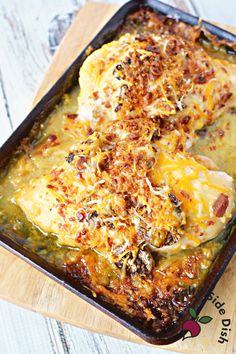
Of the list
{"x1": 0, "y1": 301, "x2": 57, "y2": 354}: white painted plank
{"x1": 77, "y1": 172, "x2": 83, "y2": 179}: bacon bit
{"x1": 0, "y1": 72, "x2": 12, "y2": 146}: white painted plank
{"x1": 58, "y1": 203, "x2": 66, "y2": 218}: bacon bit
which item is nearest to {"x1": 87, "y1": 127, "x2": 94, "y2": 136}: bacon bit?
{"x1": 77, "y1": 172, "x2": 83, "y2": 179}: bacon bit

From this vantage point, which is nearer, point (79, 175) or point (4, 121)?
point (79, 175)

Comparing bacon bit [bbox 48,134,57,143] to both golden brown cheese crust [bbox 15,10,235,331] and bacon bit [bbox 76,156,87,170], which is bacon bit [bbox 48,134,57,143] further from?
bacon bit [bbox 76,156,87,170]

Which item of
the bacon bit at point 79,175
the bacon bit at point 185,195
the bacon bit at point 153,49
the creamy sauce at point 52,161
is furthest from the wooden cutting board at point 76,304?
the bacon bit at point 153,49

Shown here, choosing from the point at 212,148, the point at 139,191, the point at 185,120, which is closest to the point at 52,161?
the point at 139,191

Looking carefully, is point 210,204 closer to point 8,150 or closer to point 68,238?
point 68,238

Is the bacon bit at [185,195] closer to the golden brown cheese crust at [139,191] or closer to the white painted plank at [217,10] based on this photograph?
the golden brown cheese crust at [139,191]

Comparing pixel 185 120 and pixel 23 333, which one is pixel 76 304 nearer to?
pixel 23 333

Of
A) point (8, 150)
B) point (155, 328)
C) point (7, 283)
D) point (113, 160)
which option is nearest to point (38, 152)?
point (8, 150)

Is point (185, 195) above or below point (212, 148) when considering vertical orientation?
above
